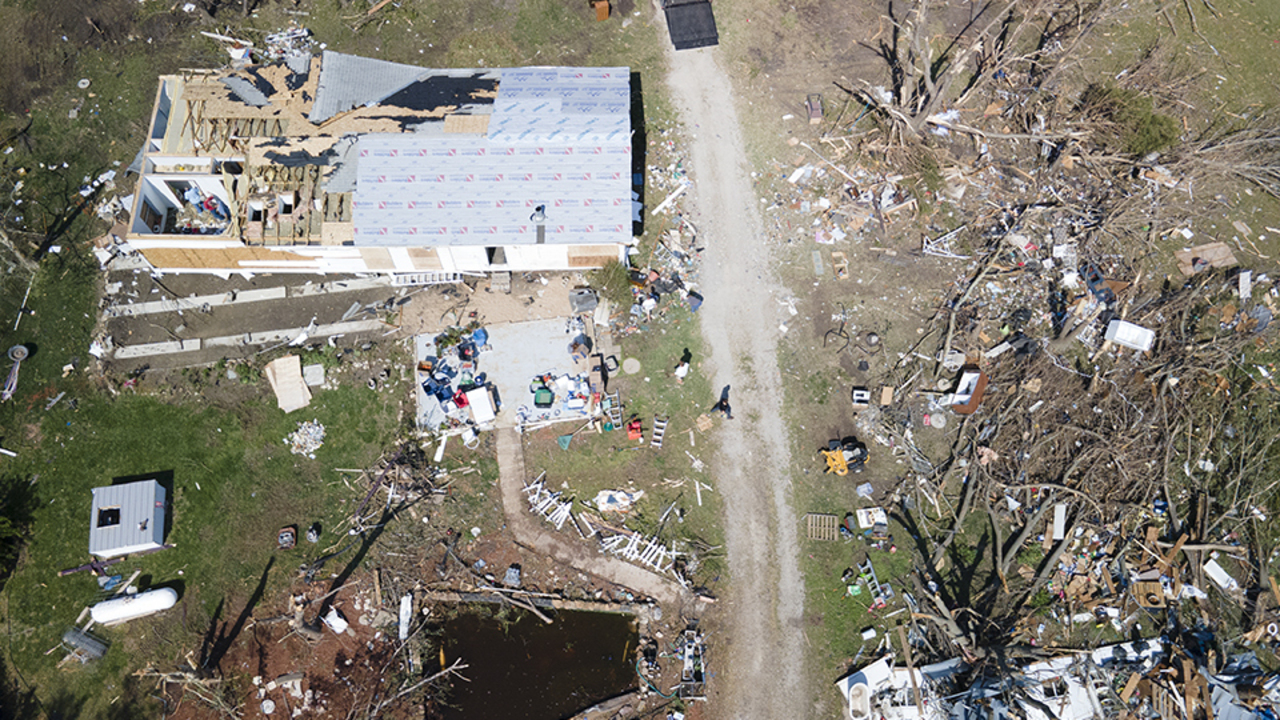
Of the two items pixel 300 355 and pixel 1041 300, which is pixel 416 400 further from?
pixel 1041 300

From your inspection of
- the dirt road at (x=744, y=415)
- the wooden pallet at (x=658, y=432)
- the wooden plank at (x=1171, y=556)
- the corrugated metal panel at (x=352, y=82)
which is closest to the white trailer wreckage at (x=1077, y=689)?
the wooden plank at (x=1171, y=556)

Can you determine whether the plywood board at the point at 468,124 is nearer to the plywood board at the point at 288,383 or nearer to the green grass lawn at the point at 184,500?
the green grass lawn at the point at 184,500

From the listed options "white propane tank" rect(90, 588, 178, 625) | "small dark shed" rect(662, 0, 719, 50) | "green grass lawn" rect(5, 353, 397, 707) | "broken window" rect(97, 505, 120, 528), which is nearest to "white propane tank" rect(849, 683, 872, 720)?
"green grass lawn" rect(5, 353, 397, 707)

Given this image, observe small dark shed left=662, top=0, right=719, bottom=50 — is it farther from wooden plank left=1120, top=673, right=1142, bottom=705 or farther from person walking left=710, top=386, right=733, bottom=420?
wooden plank left=1120, top=673, right=1142, bottom=705

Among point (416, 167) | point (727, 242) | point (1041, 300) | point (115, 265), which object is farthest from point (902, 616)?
point (115, 265)

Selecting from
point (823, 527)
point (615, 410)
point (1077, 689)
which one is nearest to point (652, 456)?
point (615, 410)
